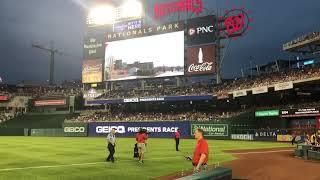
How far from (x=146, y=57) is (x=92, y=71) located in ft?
41.5

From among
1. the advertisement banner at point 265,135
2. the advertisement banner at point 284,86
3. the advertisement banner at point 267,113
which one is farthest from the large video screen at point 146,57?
the advertisement banner at point 265,135

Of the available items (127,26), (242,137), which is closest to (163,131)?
(242,137)

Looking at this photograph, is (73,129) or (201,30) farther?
(73,129)

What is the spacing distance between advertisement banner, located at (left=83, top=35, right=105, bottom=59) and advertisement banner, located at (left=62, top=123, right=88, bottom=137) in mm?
13170

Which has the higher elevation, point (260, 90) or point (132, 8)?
point (132, 8)

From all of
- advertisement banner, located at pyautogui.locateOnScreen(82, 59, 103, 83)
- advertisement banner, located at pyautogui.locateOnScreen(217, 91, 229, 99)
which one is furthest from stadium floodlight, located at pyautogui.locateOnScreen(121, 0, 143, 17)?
advertisement banner, located at pyautogui.locateOnScreen(217, 91, 229, 99)

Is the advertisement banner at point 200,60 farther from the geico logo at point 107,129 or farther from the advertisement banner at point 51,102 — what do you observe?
the advertisement banner at point 51,102

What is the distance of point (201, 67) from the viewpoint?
62344 millimetres

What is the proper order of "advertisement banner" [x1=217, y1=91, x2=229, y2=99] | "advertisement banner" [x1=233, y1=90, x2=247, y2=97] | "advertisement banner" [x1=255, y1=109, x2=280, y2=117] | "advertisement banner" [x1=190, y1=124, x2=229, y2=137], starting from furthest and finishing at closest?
"advertisement banner" [x1=217, y1=91, x2=229, y2=99], "advertisement banner" [x1=233, y1=90, x2=247, y2=97], "advertisement banner" [x1=190, y1=124, x2=229, y2=137], "advertisement banner" [x1=255, y1=109, x2=280, y2=117]

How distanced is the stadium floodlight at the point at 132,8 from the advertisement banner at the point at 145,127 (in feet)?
68.1

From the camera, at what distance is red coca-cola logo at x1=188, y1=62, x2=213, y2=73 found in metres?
61.6

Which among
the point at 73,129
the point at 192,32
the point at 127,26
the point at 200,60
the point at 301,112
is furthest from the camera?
the point at 127,26

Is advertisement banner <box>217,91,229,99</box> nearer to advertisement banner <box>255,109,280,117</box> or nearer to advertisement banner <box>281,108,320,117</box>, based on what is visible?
advertisement banner <box>255,109,280,117</box>

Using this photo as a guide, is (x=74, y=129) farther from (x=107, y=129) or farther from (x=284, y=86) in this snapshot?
(x=284, y=86)
